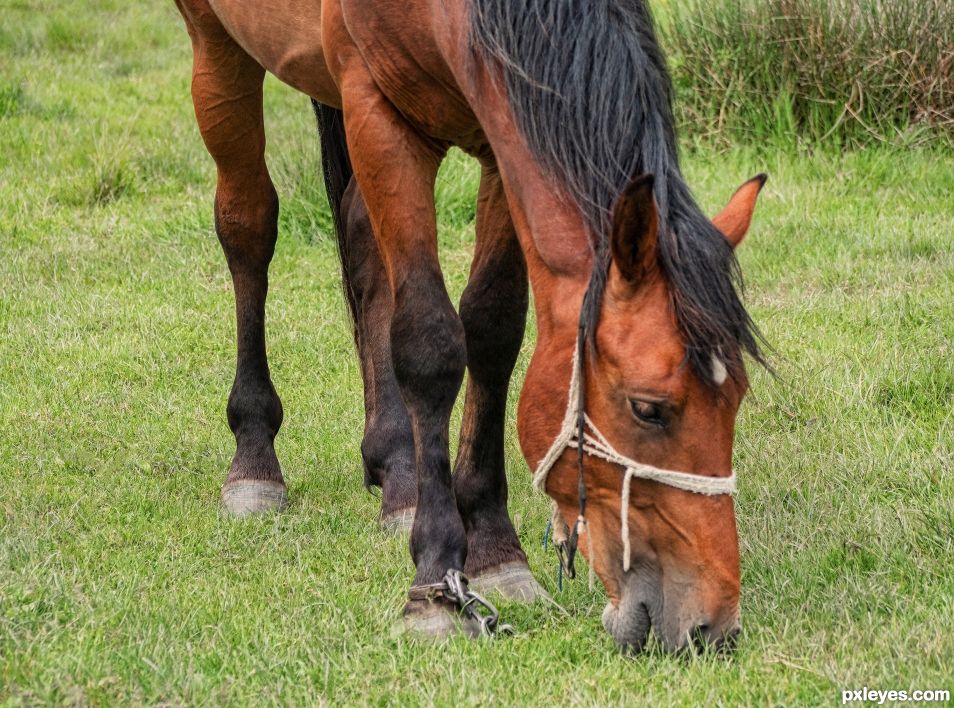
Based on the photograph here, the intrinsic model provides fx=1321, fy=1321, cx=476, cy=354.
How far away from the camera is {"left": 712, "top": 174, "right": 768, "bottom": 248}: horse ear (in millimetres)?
2891

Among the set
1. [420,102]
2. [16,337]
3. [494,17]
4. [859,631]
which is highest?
[494,17]

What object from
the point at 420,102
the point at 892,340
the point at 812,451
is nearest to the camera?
the point at 420,102

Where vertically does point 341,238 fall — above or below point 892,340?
above

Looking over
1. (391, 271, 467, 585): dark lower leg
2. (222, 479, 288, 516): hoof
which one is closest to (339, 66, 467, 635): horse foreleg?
(391, 271, 467, 585): dark lower leg

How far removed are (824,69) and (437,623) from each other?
5283 mm

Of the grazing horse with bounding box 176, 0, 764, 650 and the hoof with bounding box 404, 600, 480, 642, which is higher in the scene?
the grazing horse with bounding box 176, 0, 764, 650

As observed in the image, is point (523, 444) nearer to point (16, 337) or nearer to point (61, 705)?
point (61, 705)

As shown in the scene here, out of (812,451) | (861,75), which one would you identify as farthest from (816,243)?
(812,451)

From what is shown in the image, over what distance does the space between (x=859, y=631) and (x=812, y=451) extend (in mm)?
1395

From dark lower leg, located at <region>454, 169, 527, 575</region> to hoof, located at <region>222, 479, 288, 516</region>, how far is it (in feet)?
2.83

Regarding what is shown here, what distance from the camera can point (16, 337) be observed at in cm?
610

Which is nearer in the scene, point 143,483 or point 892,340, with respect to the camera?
point 143,483

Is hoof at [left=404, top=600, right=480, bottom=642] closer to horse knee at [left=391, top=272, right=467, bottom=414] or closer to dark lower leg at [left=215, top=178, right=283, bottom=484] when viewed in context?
horse knee at [left=391, top=272, right=467, bottom=414]

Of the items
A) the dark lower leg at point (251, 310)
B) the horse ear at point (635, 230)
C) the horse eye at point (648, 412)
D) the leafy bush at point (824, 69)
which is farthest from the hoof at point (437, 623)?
the leafy bush at point (824, 69)
